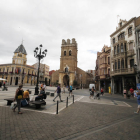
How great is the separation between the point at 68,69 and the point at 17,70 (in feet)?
83.1

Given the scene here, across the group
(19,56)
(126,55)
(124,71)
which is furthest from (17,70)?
(126,55)

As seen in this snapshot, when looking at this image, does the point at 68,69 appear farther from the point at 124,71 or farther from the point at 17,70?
the point at 124,71

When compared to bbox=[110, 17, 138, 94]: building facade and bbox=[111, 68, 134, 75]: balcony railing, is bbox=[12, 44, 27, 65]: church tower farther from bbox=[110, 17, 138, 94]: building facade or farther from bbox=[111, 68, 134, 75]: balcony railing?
bbox=[111, 68, 134, 75]: balcony railing

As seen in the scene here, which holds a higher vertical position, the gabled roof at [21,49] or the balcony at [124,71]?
the gabled roof at [21,49]

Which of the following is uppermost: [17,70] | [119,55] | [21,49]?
[21,49]

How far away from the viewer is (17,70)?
4950 cm

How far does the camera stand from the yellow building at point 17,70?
163ft

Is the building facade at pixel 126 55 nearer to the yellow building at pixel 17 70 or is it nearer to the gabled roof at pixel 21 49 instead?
the yellow building at pixel 17 70

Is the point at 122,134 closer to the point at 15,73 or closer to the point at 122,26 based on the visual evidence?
the point at 122,26

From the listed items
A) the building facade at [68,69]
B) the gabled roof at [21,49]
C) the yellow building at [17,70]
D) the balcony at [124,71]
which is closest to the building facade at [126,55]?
the balcony at [124,71]

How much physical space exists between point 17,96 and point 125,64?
71.3ft

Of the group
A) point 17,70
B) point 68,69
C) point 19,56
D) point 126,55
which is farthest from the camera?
point 68,69

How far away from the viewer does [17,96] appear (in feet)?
19.9

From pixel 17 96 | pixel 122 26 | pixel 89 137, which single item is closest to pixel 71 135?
pixel 89 137
